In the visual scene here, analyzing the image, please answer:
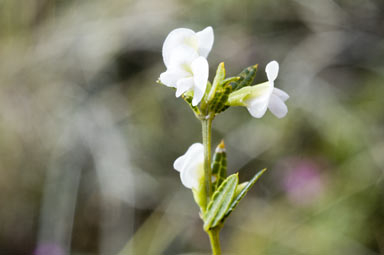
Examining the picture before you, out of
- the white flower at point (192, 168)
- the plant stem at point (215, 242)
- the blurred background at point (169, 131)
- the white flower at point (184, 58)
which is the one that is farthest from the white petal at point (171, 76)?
the blurred background at point (169, 131)

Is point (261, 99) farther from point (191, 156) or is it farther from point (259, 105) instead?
point (191, 156)

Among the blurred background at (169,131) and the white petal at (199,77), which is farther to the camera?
the blurred background at (169,131)

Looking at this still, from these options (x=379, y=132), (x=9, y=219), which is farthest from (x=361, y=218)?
(x=9, y=219)

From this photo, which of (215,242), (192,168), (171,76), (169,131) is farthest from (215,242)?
(169,131)

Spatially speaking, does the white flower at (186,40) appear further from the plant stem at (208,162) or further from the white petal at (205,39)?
the plant stem at (208,162)

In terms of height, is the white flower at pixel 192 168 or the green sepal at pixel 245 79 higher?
the green sepal at pixel 245 79

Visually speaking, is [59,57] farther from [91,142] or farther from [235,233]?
[235,233]

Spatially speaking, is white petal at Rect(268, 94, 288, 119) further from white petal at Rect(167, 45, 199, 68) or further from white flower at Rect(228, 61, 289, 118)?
white petal at Rect(167, 45, 199, 68)
